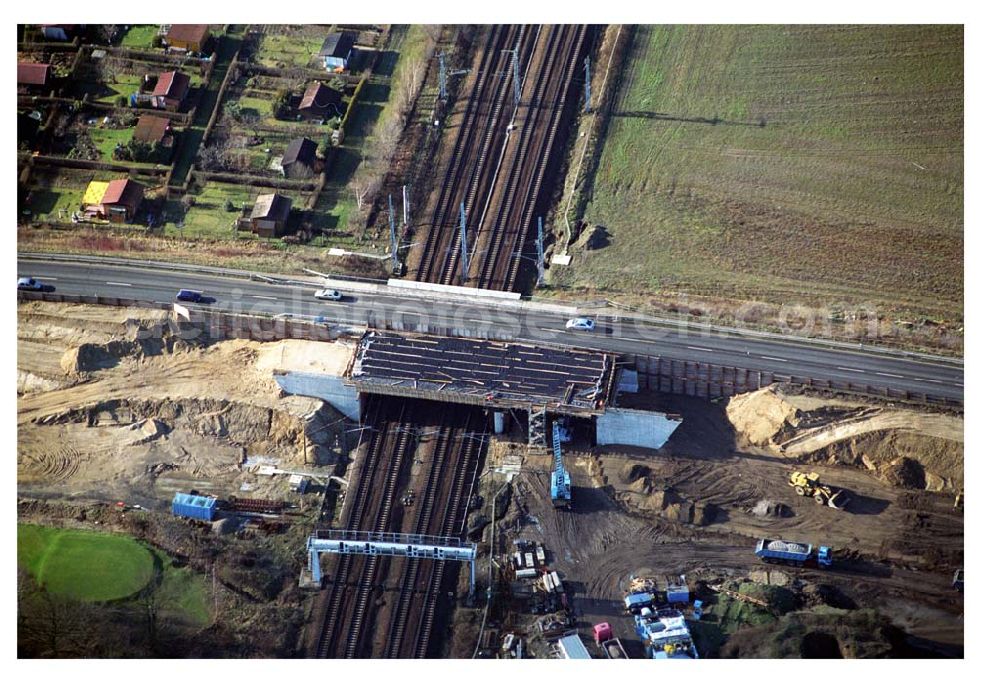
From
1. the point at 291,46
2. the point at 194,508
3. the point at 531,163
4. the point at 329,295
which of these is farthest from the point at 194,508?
the point at 291,46

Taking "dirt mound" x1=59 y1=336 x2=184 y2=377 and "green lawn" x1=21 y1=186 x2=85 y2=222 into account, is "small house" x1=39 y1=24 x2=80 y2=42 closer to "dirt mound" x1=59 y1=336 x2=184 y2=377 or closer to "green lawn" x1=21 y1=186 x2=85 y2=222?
"green lawn" x1=21 y1=186 x2=85 y2=222

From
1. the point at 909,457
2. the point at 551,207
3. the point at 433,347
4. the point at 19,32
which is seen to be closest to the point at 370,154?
the point at 551,207

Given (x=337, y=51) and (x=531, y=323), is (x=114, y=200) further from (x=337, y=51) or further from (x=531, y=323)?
(x=531, y=323)

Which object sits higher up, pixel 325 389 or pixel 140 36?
pixel 140 36

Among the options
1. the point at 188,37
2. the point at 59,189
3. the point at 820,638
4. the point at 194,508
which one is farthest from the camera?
the point at 188,37

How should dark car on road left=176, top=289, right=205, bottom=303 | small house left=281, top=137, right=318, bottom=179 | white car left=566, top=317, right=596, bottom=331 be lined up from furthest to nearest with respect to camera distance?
small house left=281, top=137, right=318, bottom=179, dark car on road left=176, top=289, right=205, bottom=303, white car left=566, top=317, right=596, bottom=331

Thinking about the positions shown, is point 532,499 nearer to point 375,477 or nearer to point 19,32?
point 375,477

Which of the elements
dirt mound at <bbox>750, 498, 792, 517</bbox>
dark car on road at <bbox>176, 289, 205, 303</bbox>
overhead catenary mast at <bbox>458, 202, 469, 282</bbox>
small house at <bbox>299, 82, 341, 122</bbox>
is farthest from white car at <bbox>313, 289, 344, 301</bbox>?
dirt mound at <bbox>750, 498, 792, 517</bbox>
